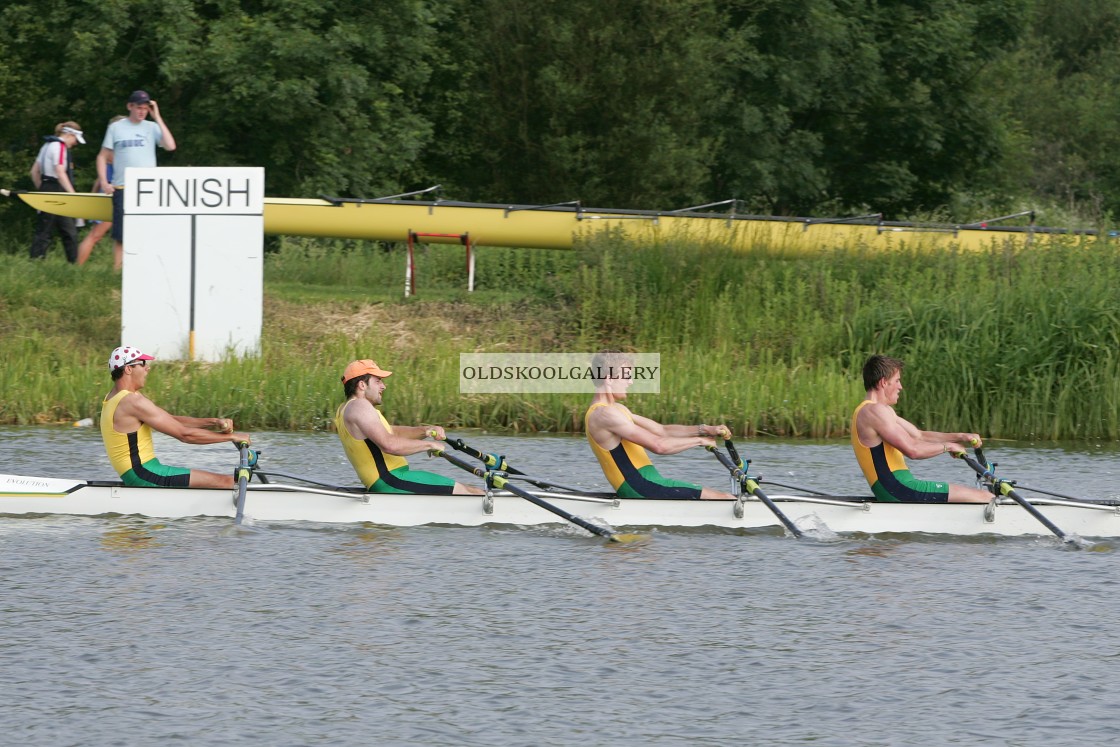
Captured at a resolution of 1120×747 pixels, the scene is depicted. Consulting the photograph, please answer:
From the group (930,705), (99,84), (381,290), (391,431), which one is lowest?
(930,705)

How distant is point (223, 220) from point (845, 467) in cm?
799

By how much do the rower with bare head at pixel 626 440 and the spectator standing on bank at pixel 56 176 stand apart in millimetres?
11682

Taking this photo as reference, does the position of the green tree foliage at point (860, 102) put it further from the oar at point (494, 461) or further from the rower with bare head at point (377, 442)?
the rower with bare head at point (377, 442)

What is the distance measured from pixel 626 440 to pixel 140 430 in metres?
3.62

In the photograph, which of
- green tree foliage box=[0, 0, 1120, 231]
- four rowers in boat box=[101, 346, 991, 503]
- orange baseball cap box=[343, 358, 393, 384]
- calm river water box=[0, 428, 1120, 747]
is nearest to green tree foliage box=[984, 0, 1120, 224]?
green tree foliage box=[0, 0, 1120, 231]

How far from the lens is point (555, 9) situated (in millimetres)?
30047

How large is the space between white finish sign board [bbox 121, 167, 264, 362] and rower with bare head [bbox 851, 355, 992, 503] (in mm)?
9167

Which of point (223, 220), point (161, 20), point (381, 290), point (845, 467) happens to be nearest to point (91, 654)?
point (845, 467)

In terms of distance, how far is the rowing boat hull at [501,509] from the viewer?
41.0 ft

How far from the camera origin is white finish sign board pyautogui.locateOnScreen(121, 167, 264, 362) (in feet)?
64.1

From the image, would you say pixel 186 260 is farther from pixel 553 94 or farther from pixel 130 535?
pixel 553 94

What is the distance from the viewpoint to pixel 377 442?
12.5 m

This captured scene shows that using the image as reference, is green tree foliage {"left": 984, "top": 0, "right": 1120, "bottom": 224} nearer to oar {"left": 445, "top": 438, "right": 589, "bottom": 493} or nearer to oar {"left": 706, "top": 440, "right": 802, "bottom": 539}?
oar {"left": 706, "top": 440, "right": 802, "bottom": 539}

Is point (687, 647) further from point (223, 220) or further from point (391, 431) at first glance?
point (223, 220)
